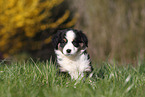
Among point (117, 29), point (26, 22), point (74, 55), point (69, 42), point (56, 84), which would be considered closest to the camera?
point (56, 84)

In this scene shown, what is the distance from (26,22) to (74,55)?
5050 mm

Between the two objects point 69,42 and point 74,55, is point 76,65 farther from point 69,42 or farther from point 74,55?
point 69,42

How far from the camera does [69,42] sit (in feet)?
13.2

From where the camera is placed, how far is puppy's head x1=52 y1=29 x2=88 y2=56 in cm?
390

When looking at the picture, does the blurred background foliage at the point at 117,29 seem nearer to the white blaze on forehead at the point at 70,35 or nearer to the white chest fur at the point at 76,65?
the white chest fur at the point at 76,65

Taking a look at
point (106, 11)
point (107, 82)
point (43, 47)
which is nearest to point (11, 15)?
point (43, 47)

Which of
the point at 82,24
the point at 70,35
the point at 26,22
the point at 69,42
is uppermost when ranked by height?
the point at 26,22

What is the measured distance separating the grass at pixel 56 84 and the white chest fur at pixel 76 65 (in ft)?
0.47

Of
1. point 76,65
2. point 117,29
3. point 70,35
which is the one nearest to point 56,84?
point 76,65

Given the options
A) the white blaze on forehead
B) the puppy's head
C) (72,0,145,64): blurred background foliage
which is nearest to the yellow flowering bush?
(72,0,145,64): blurred background foliage

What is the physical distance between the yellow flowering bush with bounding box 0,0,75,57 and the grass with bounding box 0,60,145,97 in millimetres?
4221

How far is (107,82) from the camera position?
3543 mm

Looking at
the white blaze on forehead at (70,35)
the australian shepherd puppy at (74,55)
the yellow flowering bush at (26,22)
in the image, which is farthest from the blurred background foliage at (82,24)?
the white blaze on forehead at (70,35)

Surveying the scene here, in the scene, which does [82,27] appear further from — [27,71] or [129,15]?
[27,71]
